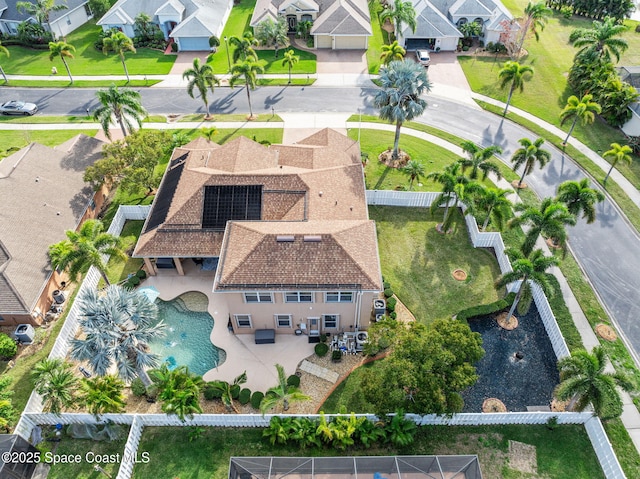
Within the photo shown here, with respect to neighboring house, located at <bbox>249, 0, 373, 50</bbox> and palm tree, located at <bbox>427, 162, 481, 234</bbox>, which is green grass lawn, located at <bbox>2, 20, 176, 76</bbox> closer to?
neighboring house, located at <bbox>249, 0, 373, 50</bbox>

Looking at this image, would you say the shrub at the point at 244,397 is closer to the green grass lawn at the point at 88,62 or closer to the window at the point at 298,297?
the window at the point at 298,297

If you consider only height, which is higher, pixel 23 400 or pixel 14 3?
pixel 14 3

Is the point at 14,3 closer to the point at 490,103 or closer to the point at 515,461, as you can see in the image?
the point at 490,103

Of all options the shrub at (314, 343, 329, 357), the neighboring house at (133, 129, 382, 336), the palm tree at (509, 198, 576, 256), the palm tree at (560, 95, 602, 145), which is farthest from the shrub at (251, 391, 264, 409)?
the palm tree at (560, 95, 602, 145)

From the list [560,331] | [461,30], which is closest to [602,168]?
[560,331]

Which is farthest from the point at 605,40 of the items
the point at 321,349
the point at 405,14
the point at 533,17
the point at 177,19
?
the point at 177,19

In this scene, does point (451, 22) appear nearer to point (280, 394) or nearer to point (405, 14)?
point (405, 14)

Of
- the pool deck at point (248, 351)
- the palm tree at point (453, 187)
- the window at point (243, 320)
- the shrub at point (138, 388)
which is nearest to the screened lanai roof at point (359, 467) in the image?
the pool deck at point (248, 351)
